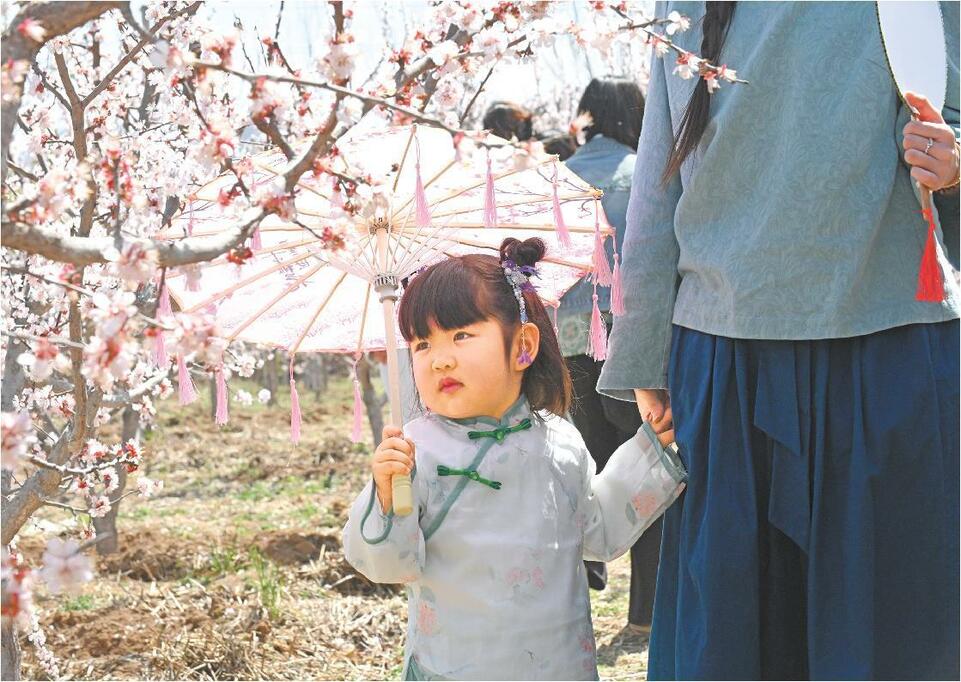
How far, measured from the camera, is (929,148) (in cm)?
168

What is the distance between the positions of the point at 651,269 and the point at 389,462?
0.59 metres

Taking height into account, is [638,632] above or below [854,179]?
below

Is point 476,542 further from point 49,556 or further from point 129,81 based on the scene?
point 129,81

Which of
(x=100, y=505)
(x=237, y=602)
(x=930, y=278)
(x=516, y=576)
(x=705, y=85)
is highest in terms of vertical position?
(x=705, y=85)

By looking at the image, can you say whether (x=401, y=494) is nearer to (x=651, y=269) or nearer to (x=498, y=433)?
(x=498, y=433)

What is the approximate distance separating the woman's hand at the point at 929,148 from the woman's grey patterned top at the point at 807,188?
5 centimetres

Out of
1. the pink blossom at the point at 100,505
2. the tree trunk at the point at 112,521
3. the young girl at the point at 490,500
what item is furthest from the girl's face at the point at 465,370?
the tree trunk at the point at 112,521

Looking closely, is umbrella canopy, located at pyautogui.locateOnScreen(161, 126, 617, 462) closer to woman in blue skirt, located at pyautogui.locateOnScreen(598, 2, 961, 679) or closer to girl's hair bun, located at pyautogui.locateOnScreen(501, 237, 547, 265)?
girl's hair bun, located at pyautogui.locateOnScreen(501, 237, 547, 265)

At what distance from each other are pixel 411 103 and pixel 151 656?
2.24 m

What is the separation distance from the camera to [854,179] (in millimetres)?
1747

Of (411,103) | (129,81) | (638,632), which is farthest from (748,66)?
(129,81)

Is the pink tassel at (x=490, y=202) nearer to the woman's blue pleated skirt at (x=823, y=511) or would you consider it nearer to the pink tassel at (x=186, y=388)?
the woman's blue pleated skirt at (x=823, y=511)

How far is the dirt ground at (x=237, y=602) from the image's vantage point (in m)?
3.56

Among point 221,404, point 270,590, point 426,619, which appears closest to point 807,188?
point 426,619
